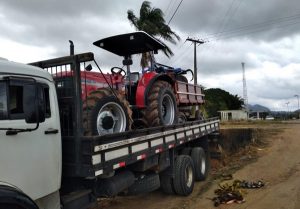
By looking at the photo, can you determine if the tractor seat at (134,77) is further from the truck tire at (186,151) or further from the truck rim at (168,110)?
the truck tire at (186,151)

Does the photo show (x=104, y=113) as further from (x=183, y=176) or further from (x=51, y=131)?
(x=183, y=176)

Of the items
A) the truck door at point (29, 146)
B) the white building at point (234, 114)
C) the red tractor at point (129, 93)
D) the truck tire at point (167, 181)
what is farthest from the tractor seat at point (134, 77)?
the white building at point (234, 114)

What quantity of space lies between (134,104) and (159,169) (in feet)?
4.98

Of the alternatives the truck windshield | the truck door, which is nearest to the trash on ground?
the truck door

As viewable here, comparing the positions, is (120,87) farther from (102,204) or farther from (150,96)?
(102,204)

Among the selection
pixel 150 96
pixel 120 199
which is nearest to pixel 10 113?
pixel 150 96

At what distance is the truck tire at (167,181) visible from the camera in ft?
27.7

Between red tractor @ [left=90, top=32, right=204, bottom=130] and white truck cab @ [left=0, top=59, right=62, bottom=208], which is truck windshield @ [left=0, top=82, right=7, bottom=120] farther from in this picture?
red tractor @ [left=90, top=32, right=204, bottom=130]

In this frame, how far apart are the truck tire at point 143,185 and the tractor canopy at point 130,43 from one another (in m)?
2.89

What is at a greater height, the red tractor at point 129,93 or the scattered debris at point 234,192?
the red tractor at point 129,93

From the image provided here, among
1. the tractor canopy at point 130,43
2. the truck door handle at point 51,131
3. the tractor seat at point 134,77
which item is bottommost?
the truck door handle at point 51,131

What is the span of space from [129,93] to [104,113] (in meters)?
2.65

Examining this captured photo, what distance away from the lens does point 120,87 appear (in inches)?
309

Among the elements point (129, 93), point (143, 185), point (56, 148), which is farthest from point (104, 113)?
point (129, 93)
